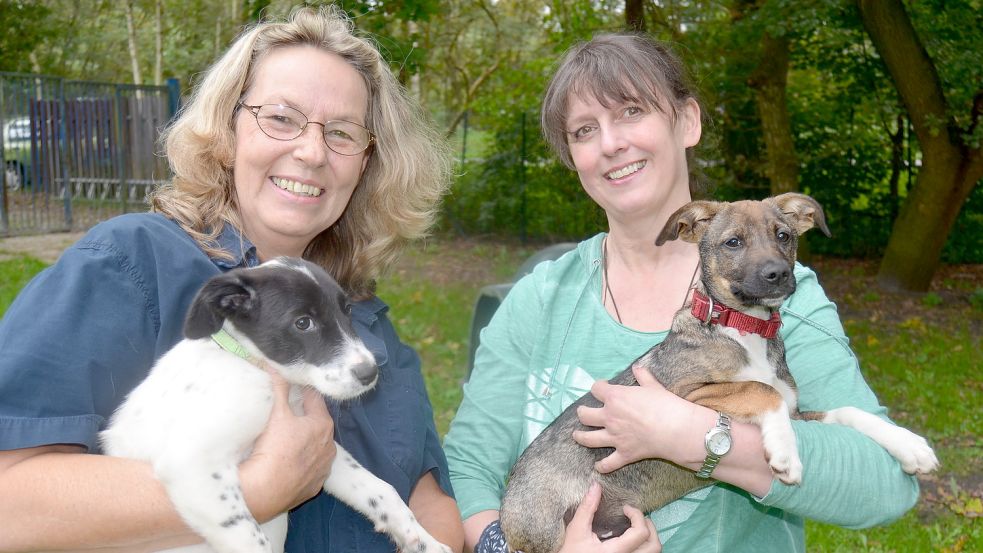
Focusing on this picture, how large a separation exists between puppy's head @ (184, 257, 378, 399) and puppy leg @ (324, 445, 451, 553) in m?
0.33

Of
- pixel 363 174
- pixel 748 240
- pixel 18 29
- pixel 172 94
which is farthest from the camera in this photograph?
pixel 18 29

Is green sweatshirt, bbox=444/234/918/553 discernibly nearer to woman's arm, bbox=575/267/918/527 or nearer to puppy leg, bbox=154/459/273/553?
woman's arm, bbox=575/267/918/527

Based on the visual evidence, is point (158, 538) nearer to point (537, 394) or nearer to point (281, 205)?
point (281, 205)

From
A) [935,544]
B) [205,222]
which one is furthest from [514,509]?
[935,544]

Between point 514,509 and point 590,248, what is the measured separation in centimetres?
111

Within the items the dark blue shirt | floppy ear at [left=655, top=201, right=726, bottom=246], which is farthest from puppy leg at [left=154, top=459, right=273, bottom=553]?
floppy ear at [left=655, top=201, right=726, bottom=246]

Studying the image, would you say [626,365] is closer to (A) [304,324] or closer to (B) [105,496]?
(A) [304,324]

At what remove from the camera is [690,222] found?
3354mm

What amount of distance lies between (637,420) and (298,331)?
117 cm

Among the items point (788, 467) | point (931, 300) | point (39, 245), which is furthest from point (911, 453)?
point (39, 245)

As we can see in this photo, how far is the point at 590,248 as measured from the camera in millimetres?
3721

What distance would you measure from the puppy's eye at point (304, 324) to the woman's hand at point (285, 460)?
187 mm

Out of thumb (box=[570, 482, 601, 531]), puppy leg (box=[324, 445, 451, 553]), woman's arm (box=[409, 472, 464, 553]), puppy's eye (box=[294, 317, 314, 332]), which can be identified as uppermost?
puppy's eye (box=[294, 317, 314, 332])

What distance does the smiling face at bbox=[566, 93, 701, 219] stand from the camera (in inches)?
132
